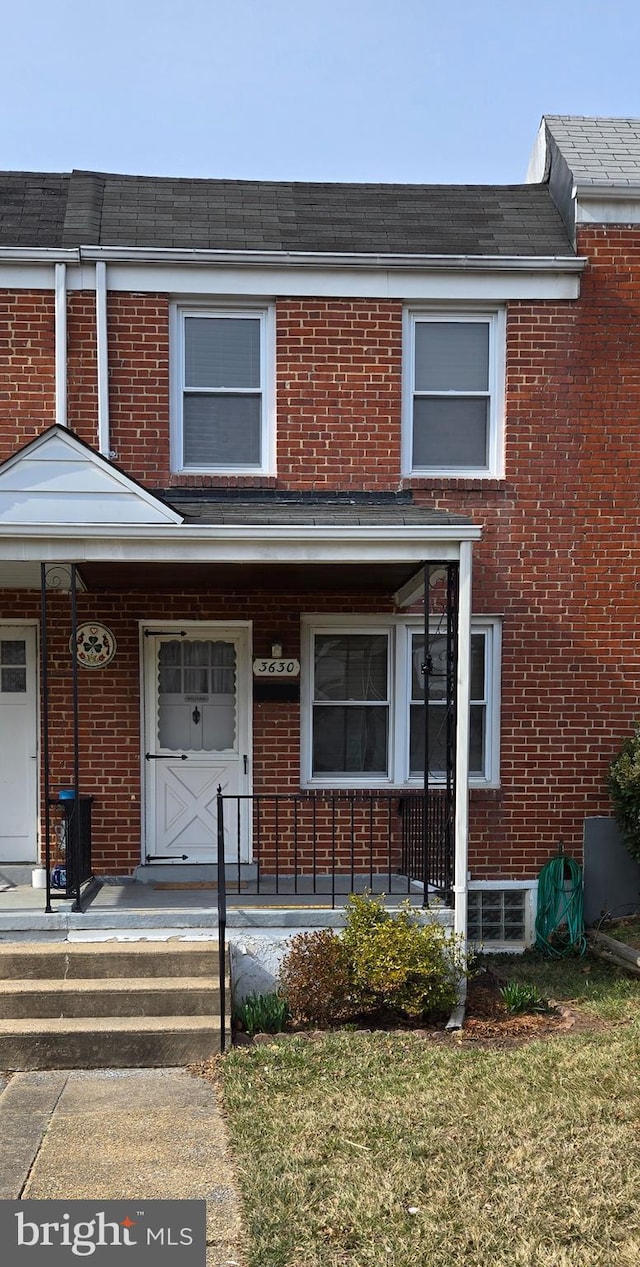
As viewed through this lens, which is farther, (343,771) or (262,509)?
(343,771)

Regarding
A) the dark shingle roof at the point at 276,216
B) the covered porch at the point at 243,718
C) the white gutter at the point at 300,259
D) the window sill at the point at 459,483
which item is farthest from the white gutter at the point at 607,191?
the covered porch at the point at 243,718

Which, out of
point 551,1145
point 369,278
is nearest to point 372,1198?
A: point 551,1145

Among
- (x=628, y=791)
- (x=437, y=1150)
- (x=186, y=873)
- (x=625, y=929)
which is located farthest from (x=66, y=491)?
(x=625, y=929)

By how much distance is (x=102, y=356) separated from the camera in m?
8.75

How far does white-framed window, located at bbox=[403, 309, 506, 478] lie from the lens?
9141mm

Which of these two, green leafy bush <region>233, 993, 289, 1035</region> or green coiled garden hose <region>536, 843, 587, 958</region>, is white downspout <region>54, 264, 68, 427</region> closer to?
green leafy bush <region>233, 993, 289, 1035</region>

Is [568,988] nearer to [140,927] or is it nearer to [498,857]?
[498,857]

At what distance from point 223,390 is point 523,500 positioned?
2.79 metres

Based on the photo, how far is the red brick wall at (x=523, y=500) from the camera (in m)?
8.90

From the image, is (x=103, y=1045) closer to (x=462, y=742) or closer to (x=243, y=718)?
(x=462, y=742)

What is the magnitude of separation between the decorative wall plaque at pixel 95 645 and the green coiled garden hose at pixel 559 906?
4.23 m

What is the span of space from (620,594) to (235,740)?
364 centimetres

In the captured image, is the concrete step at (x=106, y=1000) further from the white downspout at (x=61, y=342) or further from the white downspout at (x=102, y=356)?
the white downspout at (x=61, y=342)

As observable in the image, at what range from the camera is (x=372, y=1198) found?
4.48 meters
